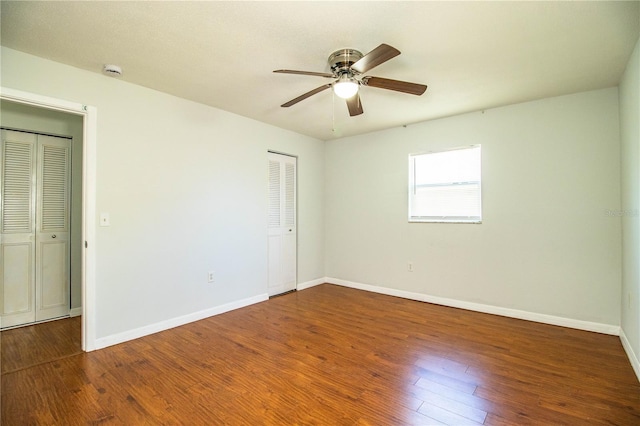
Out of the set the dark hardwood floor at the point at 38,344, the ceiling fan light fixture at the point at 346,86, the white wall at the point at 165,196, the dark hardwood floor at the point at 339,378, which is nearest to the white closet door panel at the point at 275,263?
the white wall at the point at 165,196

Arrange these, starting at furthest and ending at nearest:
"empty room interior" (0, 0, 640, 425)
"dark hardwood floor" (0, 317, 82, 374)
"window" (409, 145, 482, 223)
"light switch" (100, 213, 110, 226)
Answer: "window" (409, 145, 482, 223) → "light switch" (100, 213, 110, 226) → "dark hardwood floor" (0, 317, 82, 374) → "empty room interior" (0, 0, 640, 425)

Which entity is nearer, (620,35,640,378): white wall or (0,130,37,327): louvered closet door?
(620,35,640,378): white wall

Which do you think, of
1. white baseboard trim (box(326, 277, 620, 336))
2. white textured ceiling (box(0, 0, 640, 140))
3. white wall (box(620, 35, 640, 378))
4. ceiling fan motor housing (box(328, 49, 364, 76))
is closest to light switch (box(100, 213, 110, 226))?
white textured ceiling (box(0, 0, 640, 140))

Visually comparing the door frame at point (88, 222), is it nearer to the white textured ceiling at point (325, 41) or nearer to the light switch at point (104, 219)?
the light switch at point (104, 219)

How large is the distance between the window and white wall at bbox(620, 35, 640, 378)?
4.33ft

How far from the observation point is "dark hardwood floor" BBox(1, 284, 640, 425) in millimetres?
1840

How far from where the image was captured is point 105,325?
280 centimetres

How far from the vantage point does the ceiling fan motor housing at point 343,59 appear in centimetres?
232

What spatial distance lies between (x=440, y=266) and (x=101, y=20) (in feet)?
14.1

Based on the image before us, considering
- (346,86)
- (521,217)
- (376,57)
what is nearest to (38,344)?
(346,86)

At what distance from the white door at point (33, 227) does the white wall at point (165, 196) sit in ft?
4.72

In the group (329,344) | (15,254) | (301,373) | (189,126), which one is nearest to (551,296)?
(329,344)

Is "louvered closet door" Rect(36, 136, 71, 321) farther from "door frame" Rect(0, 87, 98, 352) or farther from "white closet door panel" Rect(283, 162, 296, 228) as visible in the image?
"white closet door panel" Rect(283, 162, 296, 228)

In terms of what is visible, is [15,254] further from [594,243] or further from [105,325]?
[594,243]
